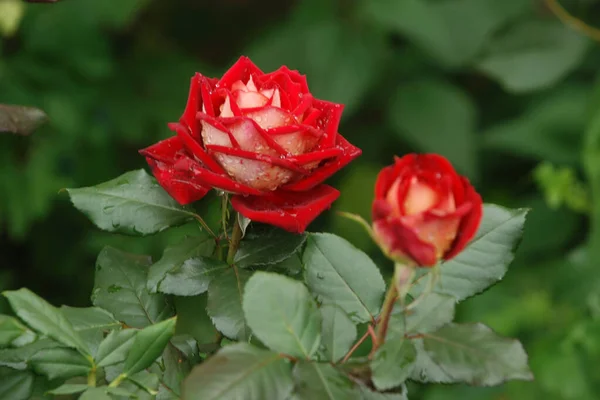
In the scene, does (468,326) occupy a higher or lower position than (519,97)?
higher

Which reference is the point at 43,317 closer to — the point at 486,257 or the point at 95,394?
the point at 95,394

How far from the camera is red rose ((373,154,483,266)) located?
301 millimetres

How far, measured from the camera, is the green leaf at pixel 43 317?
34 cm

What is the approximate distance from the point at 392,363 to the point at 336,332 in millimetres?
38

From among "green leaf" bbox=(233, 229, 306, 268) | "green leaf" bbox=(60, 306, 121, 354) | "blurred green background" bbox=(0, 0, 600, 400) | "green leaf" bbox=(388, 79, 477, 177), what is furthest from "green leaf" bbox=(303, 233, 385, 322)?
"green leaf" bbox=(388, 79, 477, 177)

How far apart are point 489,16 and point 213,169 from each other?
1.25 metres

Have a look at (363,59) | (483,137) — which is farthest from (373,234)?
(483,137)

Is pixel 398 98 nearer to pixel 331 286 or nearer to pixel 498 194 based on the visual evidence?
pixel 498 194

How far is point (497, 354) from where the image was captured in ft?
1.08

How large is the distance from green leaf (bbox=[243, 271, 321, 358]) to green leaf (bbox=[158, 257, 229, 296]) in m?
0.08

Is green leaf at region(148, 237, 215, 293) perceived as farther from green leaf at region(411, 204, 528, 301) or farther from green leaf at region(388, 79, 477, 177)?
green leaf at region(388, 79, 477, 177)

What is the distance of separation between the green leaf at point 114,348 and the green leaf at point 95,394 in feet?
0.09

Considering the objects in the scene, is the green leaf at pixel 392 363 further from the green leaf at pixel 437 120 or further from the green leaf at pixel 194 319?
the green leaf at pixel 437 120

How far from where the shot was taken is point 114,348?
37cm
